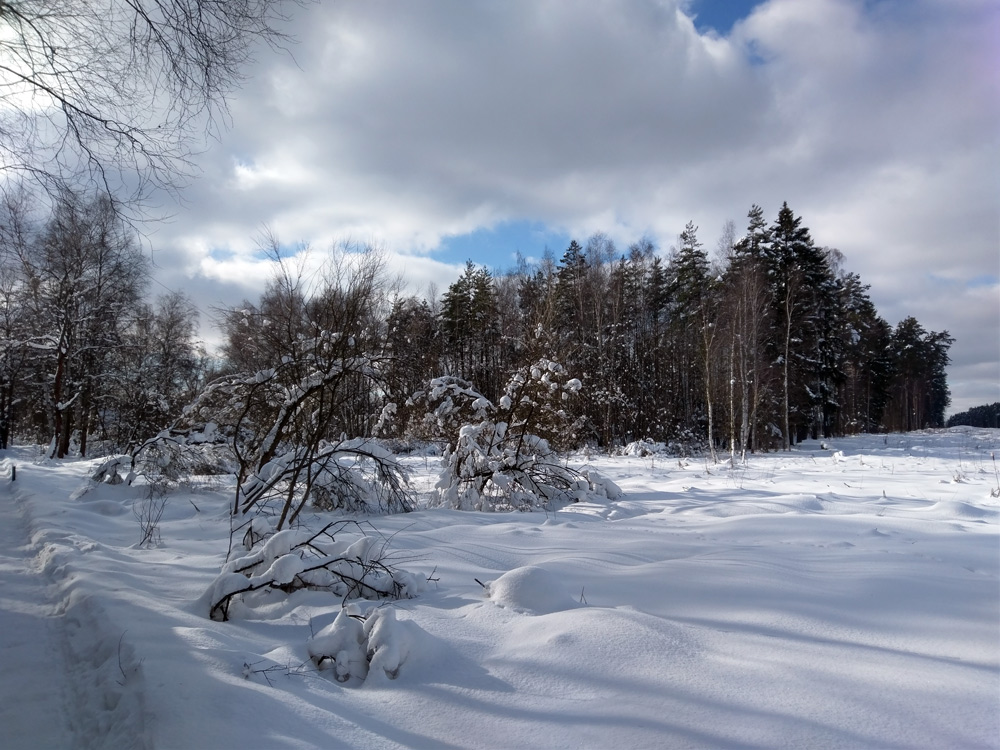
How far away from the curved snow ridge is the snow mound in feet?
6.14

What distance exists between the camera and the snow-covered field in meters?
2.13

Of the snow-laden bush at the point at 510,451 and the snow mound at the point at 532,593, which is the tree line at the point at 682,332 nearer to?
the snow-laden bush at the point at 510,451

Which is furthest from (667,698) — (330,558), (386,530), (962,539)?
(386,530)

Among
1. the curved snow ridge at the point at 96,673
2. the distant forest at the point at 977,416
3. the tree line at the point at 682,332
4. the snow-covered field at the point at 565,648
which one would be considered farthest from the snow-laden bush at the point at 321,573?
the distant forest at the point at 977,416

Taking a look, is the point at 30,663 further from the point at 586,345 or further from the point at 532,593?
the point at 586,345

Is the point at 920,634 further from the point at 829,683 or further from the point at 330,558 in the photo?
the point at 330,558

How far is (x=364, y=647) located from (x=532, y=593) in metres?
1.05

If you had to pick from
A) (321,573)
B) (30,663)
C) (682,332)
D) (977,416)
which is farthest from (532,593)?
(977,416)

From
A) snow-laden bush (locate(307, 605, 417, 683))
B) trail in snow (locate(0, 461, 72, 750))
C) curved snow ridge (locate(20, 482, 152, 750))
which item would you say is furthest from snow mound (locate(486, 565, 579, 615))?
trail in snow (locate(0, 461, 72, 750))

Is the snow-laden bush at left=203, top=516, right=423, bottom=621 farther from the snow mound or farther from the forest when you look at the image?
the forest

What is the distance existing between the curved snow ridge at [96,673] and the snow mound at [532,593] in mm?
1872

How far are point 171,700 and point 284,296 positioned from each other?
17.7 feet

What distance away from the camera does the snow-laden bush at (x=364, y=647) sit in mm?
2625

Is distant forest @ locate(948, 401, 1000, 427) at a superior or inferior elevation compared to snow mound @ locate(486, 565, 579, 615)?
superior
